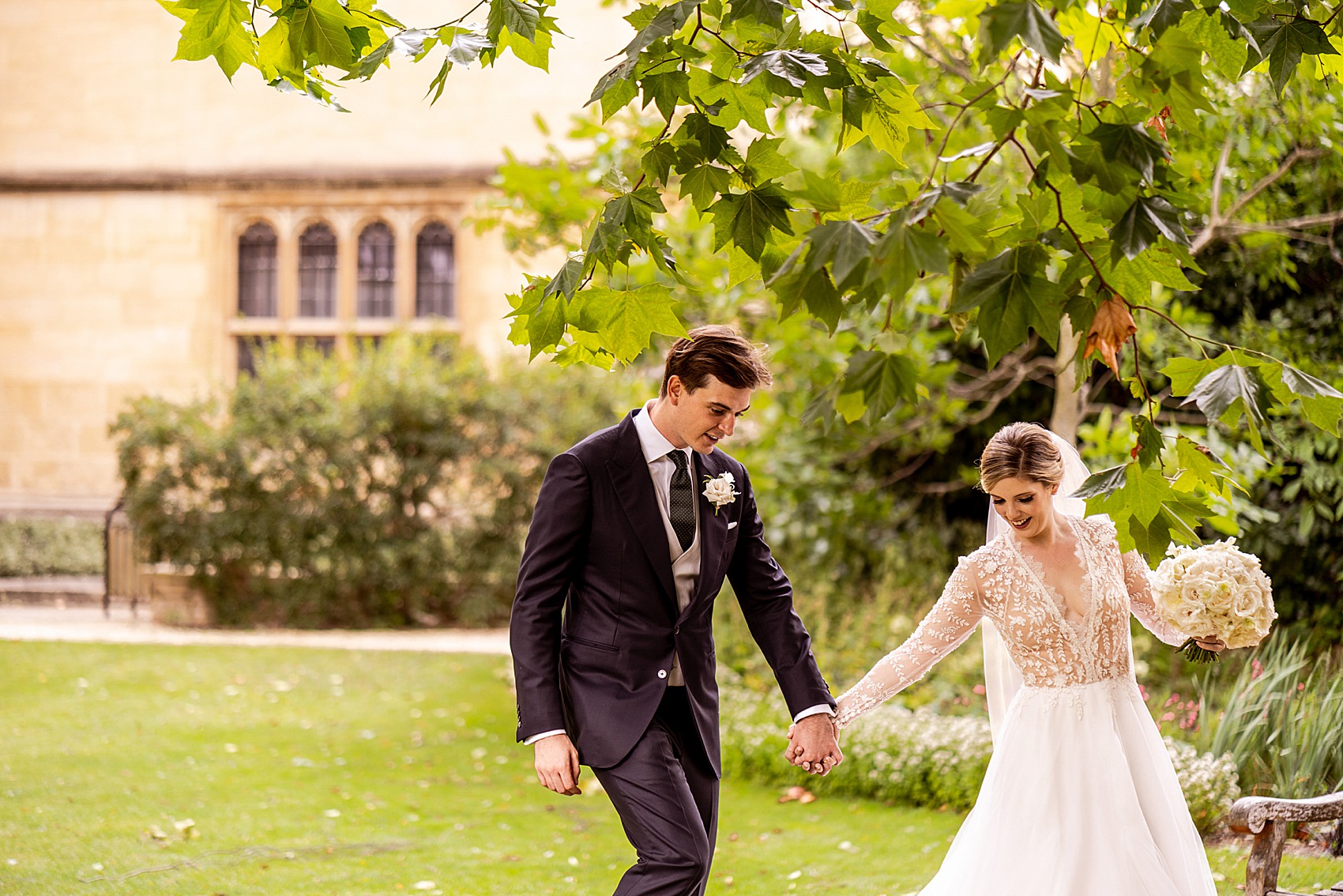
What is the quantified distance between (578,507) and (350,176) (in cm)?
1567

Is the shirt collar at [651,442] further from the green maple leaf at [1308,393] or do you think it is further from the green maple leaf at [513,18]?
the green maple leaf at [1308,393]

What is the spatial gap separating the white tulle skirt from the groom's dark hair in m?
1.42

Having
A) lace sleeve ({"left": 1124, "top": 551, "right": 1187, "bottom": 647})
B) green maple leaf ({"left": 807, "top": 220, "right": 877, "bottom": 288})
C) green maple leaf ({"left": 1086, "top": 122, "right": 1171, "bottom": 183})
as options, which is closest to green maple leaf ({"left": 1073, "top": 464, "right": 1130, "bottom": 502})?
green maple leaf ({"left": 1086, "top": 122, "right": 1171, "bottom": 183})

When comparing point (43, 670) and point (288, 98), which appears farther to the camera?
point (288, 98)

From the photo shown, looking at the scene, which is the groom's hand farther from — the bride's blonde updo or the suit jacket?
the bride's blonde updo

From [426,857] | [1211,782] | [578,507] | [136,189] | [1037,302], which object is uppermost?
[136,189]

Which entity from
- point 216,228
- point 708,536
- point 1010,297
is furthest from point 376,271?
point 1010,297

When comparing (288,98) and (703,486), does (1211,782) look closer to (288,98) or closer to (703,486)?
(703,486)

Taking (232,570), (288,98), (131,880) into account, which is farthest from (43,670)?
(288,98)

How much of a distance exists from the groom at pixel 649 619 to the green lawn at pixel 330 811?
2.50 metres

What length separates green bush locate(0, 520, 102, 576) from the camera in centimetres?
1667

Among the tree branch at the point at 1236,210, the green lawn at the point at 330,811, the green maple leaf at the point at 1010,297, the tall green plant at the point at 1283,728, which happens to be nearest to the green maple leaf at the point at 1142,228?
the green maple leaf at the point at 1010,297

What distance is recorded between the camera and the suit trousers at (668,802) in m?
3.14

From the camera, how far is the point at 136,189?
1859 centimetres
